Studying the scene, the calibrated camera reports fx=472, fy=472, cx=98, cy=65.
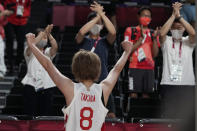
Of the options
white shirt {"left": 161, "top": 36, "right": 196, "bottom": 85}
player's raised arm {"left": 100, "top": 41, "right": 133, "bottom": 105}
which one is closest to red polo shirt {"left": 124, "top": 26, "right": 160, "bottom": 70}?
white shirt {"left": 161, "top": 36, "right": 196, "bottom": 85}

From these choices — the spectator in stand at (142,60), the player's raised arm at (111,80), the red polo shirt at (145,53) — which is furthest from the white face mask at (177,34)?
the player's raised arm at (111,80)

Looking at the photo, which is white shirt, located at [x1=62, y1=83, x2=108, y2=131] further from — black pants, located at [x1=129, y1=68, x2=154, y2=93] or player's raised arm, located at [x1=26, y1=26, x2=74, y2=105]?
black pants, located at [x1=129, y1=68, x2=154, y2=93]

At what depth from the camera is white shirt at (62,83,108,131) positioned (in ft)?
12.4

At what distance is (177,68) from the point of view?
720 centimetres

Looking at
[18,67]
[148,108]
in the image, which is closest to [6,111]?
[18,67]

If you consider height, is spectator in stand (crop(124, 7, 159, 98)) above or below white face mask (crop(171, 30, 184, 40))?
below

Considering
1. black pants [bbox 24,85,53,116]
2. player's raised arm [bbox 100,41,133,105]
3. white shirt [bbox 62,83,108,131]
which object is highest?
player's raised arm [bbox 100,41,133,105]

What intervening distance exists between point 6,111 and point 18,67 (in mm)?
1740

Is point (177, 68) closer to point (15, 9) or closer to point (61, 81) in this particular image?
point (15, 9)

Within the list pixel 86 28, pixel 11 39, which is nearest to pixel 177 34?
pixel 86 28

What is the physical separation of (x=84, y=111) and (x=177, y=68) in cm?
366

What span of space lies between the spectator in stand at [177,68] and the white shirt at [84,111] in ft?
10.8

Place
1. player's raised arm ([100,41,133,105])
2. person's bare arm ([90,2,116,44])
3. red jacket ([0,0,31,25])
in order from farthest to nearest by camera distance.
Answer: red jacket ([0,0,31,25]) → person's bare arm ([90,2,116,44]) → player's raised arm ([100,41,133,105])

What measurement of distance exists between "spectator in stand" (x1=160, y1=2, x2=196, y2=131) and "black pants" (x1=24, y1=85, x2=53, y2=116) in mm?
1744
